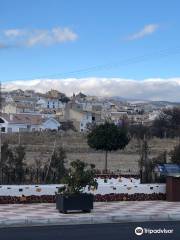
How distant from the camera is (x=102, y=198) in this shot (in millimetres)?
18766

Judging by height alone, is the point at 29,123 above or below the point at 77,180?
above

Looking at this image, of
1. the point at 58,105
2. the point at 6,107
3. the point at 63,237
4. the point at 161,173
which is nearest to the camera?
the point at 63,237

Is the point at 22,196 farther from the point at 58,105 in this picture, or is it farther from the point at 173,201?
the point at 58,105

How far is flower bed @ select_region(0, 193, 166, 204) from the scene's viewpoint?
1781cm

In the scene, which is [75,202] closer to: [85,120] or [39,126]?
[39,126]

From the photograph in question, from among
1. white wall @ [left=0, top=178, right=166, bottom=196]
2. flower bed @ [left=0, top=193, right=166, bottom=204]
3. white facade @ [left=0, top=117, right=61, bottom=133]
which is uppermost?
white facade @ [left=0, top=117, right=61, bottom=133]

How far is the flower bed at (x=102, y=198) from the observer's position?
17.8m

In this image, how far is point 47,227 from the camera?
13.4 metres

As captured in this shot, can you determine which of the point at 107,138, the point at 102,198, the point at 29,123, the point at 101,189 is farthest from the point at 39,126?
the point at 102,198

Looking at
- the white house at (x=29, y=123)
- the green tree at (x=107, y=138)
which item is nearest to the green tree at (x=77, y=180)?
the green tree at (x=107, y=138)

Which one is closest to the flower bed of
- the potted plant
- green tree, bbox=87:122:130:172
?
the potted plant

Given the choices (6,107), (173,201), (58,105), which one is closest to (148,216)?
(173,201)

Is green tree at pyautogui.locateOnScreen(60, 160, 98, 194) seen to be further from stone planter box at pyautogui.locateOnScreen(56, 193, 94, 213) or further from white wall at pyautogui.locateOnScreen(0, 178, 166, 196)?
white wall at pyautogui.locateOnScreen(0, 178, 166, 196)

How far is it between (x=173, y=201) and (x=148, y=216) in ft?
13.5
